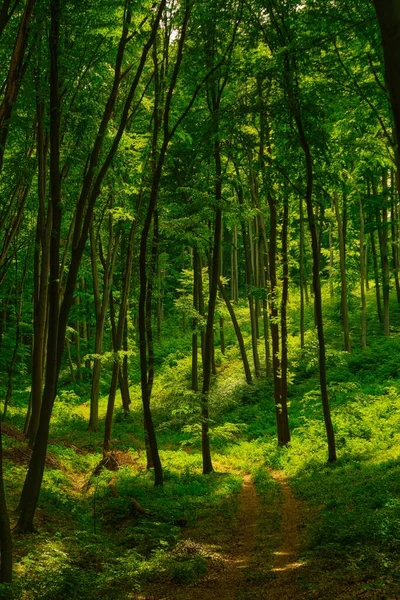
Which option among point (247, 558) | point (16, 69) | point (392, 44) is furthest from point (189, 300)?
point (392, 44)

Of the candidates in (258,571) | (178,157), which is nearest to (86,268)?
(178,157)

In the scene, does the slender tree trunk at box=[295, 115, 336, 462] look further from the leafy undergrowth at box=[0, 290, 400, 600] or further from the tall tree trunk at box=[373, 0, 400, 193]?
the tall tree trunk at box=[373, 0, 400, 193]

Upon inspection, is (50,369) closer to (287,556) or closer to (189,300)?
(287,556)

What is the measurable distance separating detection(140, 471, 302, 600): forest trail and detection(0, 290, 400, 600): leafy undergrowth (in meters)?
0.13

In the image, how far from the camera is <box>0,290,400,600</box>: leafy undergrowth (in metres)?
6.40

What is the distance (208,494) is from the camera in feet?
40.8

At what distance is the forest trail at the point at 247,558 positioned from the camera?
20.4 ft

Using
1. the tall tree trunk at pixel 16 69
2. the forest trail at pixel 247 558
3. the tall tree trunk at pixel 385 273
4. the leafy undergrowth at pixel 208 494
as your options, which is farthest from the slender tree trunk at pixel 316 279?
the tall tree trunk at pixel 385 273

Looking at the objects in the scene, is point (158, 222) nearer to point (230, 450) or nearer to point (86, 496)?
point (86, 496)

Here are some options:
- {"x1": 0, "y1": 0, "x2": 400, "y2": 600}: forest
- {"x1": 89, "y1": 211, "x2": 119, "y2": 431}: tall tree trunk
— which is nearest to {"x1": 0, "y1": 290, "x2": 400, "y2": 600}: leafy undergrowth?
{"x1": 0, "y1": 0, "x2": 400, "y2": 600}: forest

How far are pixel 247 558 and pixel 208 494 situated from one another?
15.8 feet

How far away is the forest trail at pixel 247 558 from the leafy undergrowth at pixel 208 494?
131 mm

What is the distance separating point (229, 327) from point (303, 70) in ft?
81.5

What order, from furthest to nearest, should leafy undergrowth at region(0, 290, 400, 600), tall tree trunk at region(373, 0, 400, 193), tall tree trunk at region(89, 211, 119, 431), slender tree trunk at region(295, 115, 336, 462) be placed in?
tall tree trunk at region(89, 211, 119, 431)
slender tree trunk at region(295, 115, 336, 462)
leafy undergrowth at region(0, 290, 400, 600)
tall tree trunk at region(373, 0, 400, 193)
